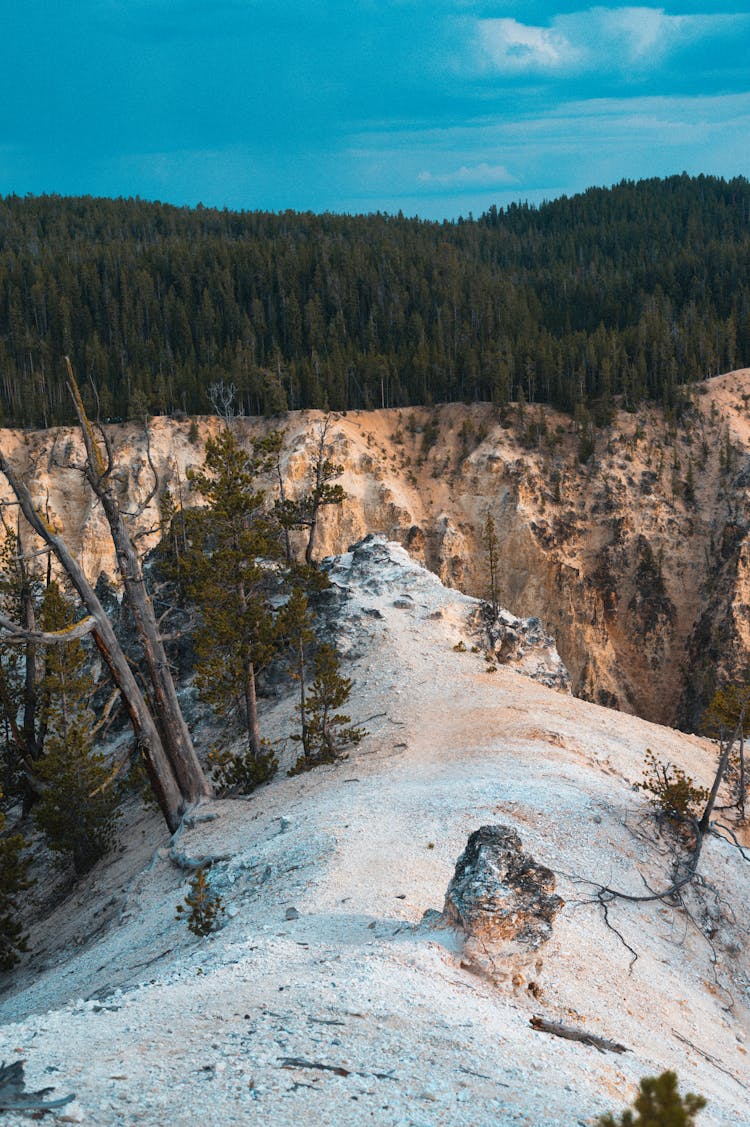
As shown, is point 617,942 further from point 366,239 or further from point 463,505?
point 366,239

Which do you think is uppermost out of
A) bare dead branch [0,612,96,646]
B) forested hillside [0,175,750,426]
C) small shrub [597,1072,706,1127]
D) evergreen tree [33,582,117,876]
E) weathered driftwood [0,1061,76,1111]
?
forested hillside [0,175,750,426]

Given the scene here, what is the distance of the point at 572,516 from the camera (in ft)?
239

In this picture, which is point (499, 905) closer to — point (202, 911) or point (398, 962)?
point (398, 962)

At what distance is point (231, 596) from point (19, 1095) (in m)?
17.3

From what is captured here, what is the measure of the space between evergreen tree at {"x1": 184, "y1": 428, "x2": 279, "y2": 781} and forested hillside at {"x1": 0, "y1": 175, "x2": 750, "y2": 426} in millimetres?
43071

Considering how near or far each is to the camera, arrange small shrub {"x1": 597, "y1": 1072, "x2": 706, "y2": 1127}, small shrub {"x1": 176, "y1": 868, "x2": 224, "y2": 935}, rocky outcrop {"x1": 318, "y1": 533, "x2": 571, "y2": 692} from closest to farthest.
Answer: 1. small shrub {"x1": 597, "y1": 1072, "x2": 706, "y2": 1127}
2. small shrub {"x1": 176, "y1": 868, "x2": 224, "y2": 935}
3. rocky outcrop {"x1": 318, "y1": 533, "x2": 571, "y2": 692}

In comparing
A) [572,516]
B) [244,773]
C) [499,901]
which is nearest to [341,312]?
[572,516]

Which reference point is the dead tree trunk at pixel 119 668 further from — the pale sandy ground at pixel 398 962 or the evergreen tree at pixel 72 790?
the evergreen tree at pixel 72 790

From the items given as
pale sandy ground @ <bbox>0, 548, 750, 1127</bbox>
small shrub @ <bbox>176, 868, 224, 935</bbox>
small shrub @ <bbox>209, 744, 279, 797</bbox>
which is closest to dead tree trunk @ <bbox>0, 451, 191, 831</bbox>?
pale sandy ground @ <bbox>0, 548, 750, 1127</bbox>

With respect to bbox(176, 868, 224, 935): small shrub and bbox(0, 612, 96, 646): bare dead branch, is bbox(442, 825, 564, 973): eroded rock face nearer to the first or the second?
bbox(176, 868, 224, 935): small shrub

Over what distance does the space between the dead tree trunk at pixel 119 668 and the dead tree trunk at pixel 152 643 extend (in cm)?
27

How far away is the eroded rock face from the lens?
11.3 m

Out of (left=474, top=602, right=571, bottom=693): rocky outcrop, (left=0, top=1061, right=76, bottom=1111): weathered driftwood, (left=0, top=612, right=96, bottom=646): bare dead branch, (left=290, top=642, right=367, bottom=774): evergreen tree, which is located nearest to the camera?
(left=0, top=1061, right=76, bottom=1111): weathered driftwood

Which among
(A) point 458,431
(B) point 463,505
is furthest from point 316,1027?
(A) point 458,431
